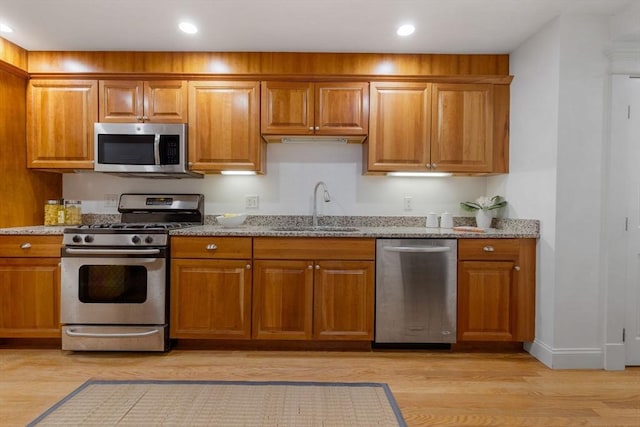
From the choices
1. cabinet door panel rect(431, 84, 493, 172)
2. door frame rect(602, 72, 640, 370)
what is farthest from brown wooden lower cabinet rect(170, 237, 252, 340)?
door frame rect(602, 72, 640, 370)

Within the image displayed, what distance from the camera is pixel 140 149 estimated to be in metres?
2.92

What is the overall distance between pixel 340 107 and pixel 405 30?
710 mm

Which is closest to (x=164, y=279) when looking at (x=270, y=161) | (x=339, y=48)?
(x=270, y=161)

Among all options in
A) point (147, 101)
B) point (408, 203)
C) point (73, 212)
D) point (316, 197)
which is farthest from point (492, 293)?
point (73, 212)

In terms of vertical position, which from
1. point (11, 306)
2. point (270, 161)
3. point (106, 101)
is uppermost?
point (106, 101)

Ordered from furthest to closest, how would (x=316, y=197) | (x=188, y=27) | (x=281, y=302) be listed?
(x=316, y=197)
(x=281, y=302)
(x=188, y=27)

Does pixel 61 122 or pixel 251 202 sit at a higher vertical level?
pixel 61 122

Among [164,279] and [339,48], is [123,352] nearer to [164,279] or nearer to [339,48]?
[164,279]

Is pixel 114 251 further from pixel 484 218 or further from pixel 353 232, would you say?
pixel 484 218

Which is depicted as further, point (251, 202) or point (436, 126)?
point (251, 202)

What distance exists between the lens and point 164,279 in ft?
8.61

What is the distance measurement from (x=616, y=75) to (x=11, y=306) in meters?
4.41

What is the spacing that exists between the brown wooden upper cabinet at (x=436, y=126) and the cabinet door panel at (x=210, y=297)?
1362mm

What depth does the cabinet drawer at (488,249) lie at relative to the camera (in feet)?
8.67
